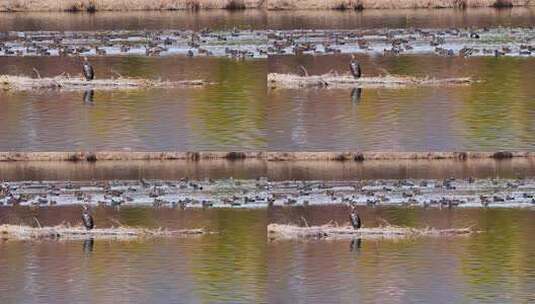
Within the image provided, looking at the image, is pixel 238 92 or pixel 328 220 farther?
pixel 238 92

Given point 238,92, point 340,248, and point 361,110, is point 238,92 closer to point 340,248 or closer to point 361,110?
point 361,110

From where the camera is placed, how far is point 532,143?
2406 cm

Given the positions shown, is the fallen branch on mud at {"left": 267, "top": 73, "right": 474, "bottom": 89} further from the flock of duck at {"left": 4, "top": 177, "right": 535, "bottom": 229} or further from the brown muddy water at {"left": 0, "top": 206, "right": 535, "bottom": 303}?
the brown muddy water at {"left": 0, "top": 206, "right": 535, "bottom": 303}

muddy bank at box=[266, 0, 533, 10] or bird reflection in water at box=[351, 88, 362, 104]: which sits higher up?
muddy bank at box=[266, 0, 533, 10]

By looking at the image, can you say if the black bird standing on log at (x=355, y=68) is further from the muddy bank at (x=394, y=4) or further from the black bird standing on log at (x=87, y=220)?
the black bird standing on log at (x=87, y=220)

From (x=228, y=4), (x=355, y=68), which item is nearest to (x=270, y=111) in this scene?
(x=355, y=68)

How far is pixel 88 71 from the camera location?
2555 centimetres

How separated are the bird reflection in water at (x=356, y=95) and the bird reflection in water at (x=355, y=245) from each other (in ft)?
7.61

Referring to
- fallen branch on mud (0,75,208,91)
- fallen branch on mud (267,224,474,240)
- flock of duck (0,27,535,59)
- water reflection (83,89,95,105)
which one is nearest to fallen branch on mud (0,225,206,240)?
fallen branch on mud (267,224,474,240)

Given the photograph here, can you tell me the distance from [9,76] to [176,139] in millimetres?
2134

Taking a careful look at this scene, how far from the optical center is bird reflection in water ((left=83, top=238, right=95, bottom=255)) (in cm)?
2266

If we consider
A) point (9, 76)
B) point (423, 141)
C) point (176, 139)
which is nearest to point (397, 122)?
point (423, 141)

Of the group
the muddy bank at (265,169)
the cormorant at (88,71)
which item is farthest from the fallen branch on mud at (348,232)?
the cormorant at (88,71)

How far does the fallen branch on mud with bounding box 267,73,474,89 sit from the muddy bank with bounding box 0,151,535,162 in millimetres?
1254
